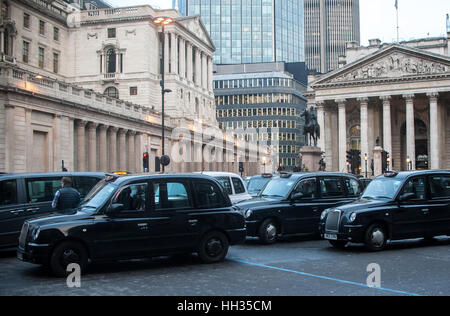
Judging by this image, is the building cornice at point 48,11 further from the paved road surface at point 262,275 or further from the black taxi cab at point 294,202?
the paved road surface at point 262,275

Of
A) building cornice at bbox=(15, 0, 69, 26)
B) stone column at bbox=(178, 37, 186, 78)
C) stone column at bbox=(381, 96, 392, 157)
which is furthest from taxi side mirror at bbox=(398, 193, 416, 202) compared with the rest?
stone column at bbox=(381, 96, 392, 157)

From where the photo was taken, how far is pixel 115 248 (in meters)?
10.2

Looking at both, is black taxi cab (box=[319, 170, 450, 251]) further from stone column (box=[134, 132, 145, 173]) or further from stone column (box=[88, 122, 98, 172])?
stone column (box=[134, 132, 145, 173])

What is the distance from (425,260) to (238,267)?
411cm

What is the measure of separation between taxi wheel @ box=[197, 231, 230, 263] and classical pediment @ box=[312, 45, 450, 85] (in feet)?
209

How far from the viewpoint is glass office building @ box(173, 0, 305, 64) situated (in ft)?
474

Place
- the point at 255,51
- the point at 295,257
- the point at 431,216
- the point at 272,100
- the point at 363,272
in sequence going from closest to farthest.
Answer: the point at 363,272
the point at 295,257
the point at 431,216
the point at 272,100
the point at 255,51

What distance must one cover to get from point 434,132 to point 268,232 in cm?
6122

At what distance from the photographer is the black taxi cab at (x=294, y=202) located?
48.4 ft

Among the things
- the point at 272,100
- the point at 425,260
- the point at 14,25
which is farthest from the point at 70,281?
the point at 272,100

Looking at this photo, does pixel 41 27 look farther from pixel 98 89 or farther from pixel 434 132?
pixel 434 132

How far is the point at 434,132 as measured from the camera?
69750 millimetres

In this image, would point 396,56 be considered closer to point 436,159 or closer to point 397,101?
point 397,101
